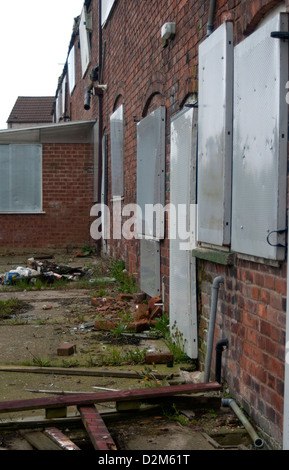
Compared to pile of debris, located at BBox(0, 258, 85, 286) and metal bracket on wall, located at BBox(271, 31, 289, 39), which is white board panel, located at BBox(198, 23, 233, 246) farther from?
pile of debris, located at BBox(0, 258, 85, 286)

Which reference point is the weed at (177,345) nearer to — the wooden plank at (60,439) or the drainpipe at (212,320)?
→ the drainpipe at (212,320)

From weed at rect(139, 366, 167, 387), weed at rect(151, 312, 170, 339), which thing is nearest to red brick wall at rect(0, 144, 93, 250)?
weed at rect(151, 312, 170, 339)

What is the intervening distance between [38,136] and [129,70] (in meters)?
6.98

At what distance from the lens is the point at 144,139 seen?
8.35 metres

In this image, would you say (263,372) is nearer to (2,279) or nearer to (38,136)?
(2,279)

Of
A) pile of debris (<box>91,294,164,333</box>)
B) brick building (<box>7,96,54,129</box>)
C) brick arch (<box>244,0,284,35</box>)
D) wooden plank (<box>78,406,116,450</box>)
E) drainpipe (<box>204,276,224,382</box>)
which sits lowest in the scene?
wooden plank (<box>78,406,116,450</box>)

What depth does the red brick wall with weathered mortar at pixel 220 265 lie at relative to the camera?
152 inches

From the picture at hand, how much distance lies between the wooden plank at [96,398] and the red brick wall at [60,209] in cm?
1244

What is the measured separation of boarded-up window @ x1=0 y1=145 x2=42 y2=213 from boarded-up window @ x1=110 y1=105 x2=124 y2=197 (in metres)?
4.76

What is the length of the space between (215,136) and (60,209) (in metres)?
12.3

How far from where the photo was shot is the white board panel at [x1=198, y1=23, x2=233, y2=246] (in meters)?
4.64

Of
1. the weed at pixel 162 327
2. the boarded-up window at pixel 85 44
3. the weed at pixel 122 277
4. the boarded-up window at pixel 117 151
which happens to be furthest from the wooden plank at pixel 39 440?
the boarded-up window at pixel 85 44

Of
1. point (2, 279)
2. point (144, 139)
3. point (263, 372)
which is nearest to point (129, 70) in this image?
point (144, 139)

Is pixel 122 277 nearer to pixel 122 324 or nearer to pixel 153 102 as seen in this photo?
pixel 122 324
